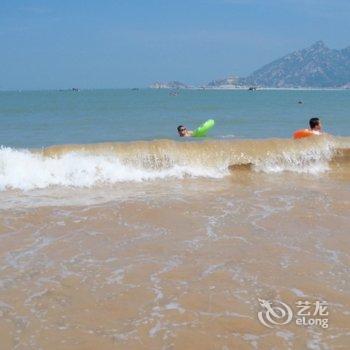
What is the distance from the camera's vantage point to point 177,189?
10.0 metres

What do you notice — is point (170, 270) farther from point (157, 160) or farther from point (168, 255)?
point (157, 160)

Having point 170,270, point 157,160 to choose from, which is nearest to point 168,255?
point 170,270

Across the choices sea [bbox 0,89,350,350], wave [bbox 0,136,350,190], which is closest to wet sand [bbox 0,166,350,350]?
sea [bbox 0,89,350,350]

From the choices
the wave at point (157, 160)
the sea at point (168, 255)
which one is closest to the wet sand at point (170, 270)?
the sea at point (168, 255)

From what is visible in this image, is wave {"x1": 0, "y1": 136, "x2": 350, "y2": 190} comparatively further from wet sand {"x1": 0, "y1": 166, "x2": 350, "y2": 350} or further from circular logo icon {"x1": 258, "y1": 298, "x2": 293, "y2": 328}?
circular logo icon {"x1": 258, "y1": 298, "x2": 293, "y2": 328}

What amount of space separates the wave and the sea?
0.23 ft

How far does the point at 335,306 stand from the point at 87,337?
80.3 inches

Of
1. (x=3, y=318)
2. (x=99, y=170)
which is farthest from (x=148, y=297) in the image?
(x=99, y=170)

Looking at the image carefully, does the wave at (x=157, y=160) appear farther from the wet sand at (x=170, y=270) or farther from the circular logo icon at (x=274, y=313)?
the circular logo icon at (x=274, y=313)

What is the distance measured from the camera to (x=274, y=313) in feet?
14.0

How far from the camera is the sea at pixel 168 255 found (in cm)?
402

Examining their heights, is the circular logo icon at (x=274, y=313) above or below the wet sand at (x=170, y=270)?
below

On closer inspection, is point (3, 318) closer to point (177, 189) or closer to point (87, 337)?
point (87, 337)

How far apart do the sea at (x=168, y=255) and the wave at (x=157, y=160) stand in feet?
0.23
